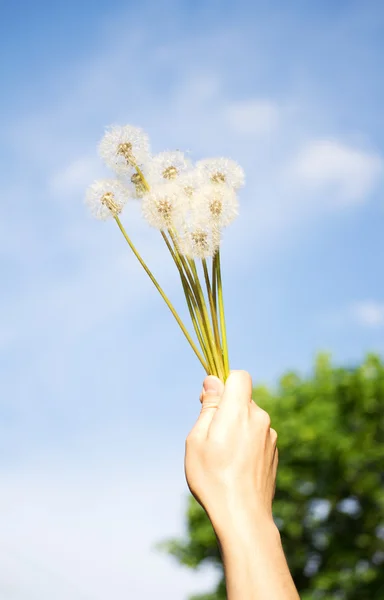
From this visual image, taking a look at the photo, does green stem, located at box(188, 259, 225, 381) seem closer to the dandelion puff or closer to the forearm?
the dandelion puff

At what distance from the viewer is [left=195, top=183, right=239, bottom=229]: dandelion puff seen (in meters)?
2.95

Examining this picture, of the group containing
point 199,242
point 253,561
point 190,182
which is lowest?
point 253,561

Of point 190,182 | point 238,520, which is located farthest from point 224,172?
point 238,520

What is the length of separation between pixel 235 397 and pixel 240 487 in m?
0.32

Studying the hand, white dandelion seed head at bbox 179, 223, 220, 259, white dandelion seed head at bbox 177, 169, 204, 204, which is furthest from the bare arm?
white dandelion seed head at bbox 177, 169, 204, 204

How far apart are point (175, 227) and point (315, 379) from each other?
14.3 metres

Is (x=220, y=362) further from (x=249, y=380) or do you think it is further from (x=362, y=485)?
(x=362, y=485)

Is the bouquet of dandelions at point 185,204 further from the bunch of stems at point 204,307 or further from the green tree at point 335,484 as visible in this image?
the green tree at point 335,484

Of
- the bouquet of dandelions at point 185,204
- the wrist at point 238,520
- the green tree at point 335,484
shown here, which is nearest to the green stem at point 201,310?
the bouquet of dandelions at point 185,204

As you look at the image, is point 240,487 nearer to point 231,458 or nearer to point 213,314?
point 231,458

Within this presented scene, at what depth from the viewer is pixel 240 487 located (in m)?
2.37

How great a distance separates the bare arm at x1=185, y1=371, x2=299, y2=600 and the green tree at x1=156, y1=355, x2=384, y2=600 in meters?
12.1

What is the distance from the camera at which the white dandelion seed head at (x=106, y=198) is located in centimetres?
301

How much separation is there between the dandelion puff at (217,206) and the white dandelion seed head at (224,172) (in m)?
0.09
